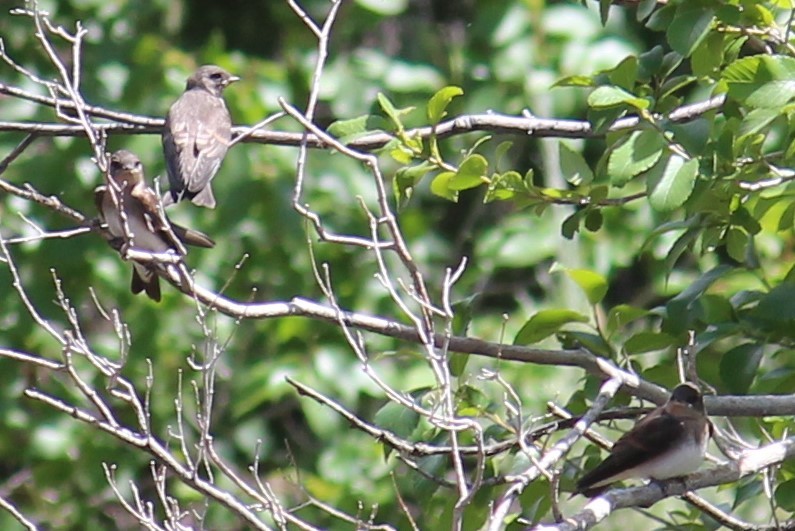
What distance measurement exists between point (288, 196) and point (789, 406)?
402 cm

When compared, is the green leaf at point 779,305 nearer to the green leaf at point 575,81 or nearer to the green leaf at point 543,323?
the green leaf at point 543,323

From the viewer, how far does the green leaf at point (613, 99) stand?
11.2 ft

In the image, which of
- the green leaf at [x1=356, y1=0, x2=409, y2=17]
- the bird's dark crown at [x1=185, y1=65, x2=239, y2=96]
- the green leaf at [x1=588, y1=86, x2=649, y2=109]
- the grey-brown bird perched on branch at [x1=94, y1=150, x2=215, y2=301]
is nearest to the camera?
the green leaf at [x1=588, y1=86, x2=649, y2=109]

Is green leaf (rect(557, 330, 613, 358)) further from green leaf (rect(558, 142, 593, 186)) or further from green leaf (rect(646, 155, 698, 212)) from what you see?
green leaf (rect(646, 155, 698, 212))

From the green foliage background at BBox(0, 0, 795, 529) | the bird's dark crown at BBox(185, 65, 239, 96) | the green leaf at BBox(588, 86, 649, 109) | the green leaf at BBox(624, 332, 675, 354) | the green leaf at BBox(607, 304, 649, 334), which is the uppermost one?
the green leaf at BBox(588, 86, 649, 109)

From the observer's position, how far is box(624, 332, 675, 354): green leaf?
156 inches

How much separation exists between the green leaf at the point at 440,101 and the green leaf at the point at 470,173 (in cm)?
15

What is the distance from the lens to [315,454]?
8.08 meters

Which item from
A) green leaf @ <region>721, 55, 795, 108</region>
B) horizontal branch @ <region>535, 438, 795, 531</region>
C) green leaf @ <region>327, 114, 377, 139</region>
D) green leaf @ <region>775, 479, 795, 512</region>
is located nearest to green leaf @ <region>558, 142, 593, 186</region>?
green leaf @ <region>327, 114, 377, 139</region>

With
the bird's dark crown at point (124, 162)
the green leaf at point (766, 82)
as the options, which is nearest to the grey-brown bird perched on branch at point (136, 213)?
the bird's dark crown at point (124, 162)

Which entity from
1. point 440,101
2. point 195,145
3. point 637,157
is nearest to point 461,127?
point 440,101

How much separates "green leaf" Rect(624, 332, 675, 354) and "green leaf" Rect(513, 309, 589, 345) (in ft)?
0.47

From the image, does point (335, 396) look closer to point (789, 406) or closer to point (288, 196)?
point (288, 196)

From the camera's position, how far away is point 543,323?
4.04 meters
